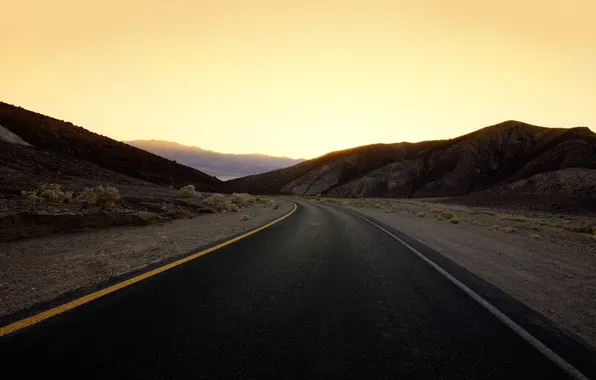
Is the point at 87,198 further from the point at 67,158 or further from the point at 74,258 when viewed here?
the point at 67,158

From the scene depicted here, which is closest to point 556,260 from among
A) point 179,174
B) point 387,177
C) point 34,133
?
point 34,133

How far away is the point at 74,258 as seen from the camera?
693 centimetres

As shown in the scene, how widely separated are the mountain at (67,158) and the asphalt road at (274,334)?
52.0 ft

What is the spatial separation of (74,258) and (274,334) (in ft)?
17.3

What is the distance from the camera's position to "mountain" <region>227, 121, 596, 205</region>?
73.1 metres

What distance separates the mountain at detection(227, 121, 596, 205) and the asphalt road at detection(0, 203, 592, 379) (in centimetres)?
7018

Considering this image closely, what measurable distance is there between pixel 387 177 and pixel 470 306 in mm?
94466

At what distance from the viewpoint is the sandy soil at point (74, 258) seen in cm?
481

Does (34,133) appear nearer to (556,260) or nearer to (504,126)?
(556,260)

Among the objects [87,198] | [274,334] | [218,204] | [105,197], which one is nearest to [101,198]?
[105,197]

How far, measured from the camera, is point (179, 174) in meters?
71.4

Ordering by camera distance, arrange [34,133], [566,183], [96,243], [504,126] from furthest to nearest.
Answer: [504,126], [566,183], [34,133], [96,243]

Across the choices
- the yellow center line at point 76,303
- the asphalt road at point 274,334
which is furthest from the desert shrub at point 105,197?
the asphalt road at point 274,334

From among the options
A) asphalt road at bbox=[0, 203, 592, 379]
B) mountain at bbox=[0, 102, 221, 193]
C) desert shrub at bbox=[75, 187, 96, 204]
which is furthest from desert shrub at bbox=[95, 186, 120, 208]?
asphalt road at bbox=[0, 203, 592, 379]
